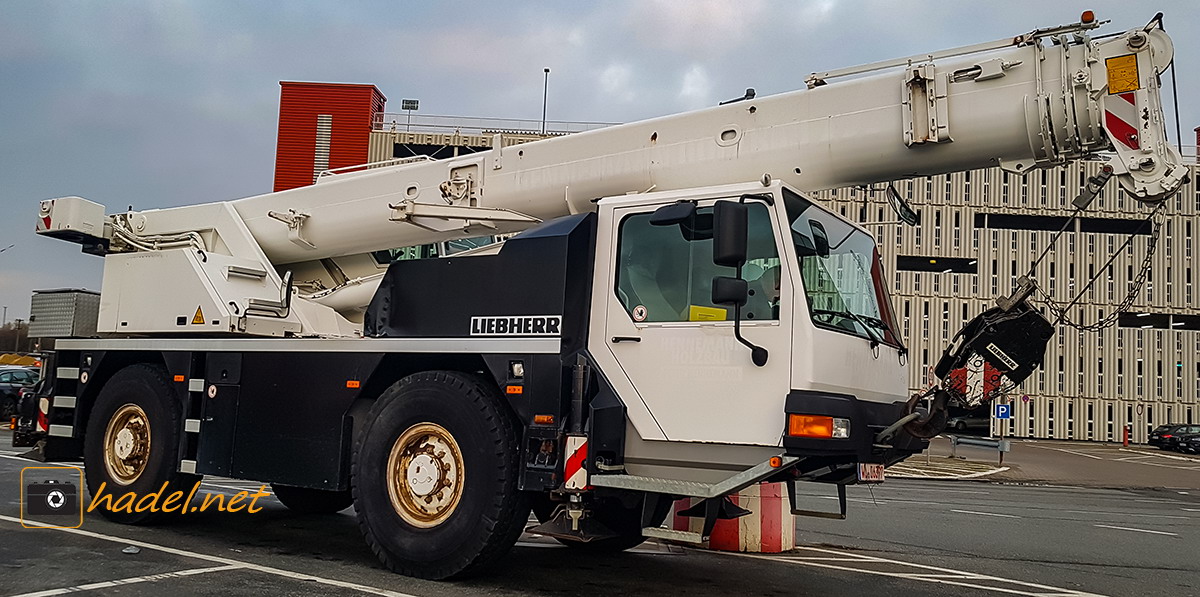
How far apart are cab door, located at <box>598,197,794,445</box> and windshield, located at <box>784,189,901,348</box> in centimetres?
19

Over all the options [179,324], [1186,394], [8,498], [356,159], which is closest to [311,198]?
[179,324]

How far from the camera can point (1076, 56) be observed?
5910 mm

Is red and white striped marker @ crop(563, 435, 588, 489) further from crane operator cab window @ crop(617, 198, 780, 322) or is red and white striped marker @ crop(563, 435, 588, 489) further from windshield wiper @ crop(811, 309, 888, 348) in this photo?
windshield wiper @ crop(811, 309, 888, 348)

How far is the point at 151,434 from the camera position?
8383mm

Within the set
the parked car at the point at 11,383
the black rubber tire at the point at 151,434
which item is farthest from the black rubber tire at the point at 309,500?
the parked car at the point at 11,383

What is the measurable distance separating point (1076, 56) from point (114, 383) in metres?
8.08

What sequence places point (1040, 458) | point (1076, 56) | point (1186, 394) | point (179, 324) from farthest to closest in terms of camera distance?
point (1186, 394), point (1040, 458), point (179, 324), point (1076, 56)

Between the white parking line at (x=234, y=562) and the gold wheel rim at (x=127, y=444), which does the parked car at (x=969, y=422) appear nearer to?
the white parking line at (x=234, y=562)

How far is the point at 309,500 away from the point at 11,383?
61.1 feet

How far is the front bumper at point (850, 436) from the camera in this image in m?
5.47

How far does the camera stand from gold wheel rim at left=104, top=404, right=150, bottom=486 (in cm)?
852

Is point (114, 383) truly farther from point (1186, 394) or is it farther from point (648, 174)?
point (1186, 394)

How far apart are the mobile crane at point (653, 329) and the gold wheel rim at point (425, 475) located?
18 mm

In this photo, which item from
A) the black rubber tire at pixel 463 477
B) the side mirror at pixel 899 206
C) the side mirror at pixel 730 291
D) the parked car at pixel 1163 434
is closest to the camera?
the side mirror at pixel 730 291
